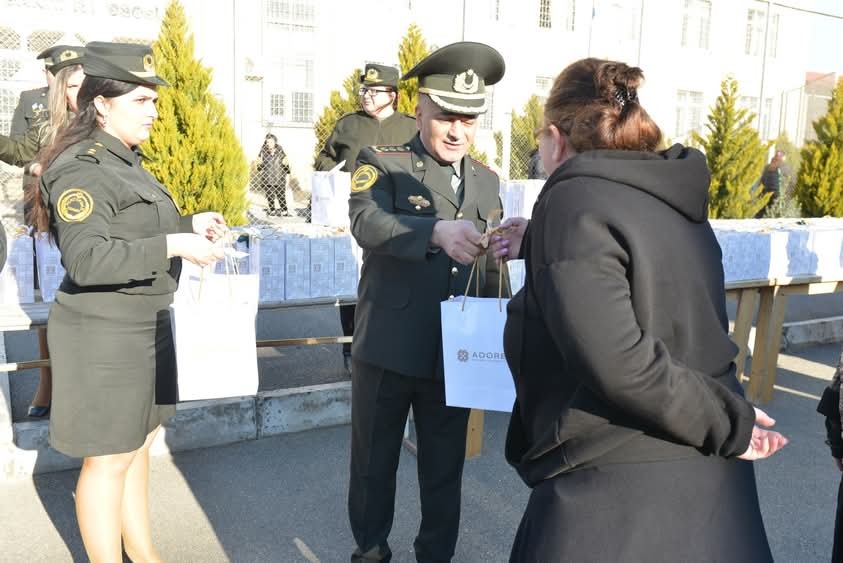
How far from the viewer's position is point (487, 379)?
2.18 m

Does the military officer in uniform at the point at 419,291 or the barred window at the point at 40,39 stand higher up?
the barred window at the point at 40,39

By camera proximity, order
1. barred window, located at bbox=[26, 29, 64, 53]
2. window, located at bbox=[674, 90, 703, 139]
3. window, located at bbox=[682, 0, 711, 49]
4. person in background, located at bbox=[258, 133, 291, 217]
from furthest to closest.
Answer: window, located at bbox=[674, 90, 703, 139]
window, located at bbox=[682, 0, 711, 49]
barred window, located at bbox=[26, 29, 64, 53]
person in background, located at bbox=[258, 133, 291, 217]

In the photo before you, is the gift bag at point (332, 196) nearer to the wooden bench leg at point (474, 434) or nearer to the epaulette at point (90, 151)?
the wooden bench leg at point (474, 434)

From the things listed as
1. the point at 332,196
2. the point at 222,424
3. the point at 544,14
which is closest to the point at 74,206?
the point at 222,424

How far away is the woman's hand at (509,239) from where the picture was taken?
1968 mm

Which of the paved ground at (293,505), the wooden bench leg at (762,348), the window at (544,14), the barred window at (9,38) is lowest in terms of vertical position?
the paved ground at (293,505)

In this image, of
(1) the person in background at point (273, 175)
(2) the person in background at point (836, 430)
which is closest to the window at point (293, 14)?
(1) the person in background at point (273, 175)

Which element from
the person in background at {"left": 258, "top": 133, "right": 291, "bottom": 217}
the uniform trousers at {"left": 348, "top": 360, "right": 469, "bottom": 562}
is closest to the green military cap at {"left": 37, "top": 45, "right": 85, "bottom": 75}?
the uniform trousers at {"left": 348, "top": 360, "right": 469, "bottom": 562}

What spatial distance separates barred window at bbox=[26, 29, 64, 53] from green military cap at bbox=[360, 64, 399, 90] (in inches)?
419

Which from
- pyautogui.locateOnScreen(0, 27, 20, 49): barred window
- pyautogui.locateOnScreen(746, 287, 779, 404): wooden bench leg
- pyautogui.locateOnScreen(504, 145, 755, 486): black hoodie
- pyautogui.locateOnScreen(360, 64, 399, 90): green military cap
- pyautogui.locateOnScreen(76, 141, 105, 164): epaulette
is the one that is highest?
pyautogui.locateOnScreen(0, 27, 20, 49): barred window

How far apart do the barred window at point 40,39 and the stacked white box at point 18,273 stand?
11.7 metres

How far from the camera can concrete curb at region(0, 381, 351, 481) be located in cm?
371

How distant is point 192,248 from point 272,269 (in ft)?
5.64

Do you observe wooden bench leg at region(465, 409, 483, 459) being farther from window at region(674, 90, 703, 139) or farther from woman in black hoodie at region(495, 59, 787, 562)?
window at region(674, 90, 703, 139)
